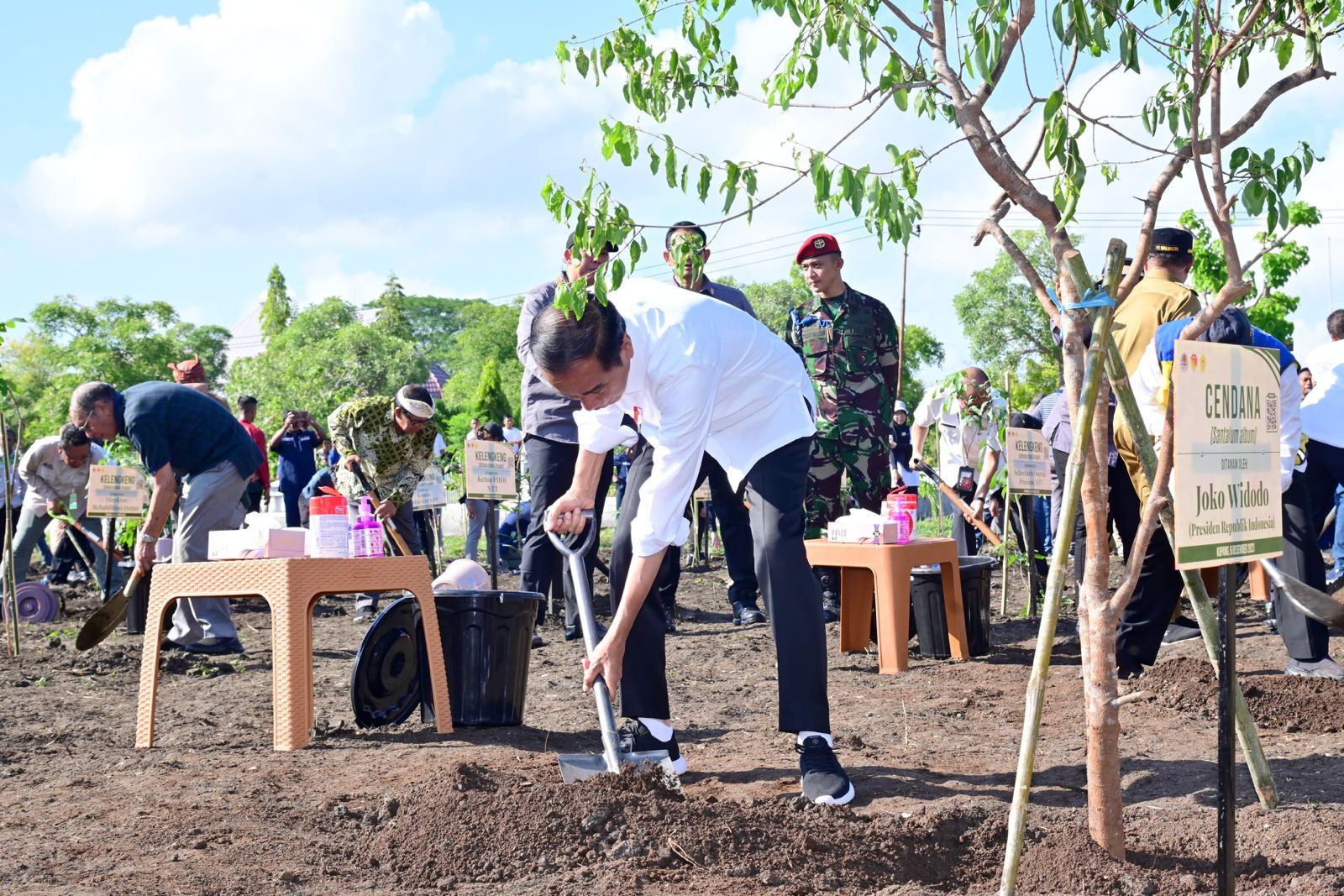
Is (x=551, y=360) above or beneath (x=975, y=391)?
beneath

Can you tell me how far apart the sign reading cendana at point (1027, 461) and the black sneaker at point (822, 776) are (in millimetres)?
4859

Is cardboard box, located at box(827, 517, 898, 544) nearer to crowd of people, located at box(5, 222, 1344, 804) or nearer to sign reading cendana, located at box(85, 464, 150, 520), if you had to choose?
crowd of people, located at box(5, 222, 1344, 804)

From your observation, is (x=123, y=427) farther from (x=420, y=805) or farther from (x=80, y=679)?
(x=420, y=805)

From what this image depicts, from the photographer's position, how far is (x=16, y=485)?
13328 mm

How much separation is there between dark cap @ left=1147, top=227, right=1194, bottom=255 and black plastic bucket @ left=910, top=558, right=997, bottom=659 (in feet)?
6.69

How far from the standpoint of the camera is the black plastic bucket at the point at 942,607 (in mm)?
6551

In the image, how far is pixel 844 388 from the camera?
717 centimetres

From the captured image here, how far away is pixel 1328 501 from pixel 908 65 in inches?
177

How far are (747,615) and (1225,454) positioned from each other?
5.74m

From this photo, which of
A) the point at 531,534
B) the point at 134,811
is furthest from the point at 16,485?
the point at 134,811

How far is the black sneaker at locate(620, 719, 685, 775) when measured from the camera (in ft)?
13.1

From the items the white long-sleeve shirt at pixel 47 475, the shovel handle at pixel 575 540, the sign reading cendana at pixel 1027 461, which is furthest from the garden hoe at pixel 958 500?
the white long-sleeve shirt at pixel 47 475

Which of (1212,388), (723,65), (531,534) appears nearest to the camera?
(1212,388)

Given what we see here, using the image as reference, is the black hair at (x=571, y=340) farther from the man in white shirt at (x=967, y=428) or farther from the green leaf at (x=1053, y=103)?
the man in white shirt at (x=967, y=428)
